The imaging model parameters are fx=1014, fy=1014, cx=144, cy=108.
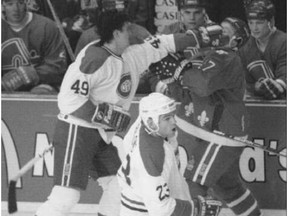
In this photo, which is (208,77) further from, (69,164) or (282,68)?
(69,164)

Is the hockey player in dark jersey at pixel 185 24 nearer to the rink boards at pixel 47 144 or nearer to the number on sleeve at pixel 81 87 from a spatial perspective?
the rink boards at pixel 47 144

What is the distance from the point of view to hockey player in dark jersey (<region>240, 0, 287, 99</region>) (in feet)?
16.8

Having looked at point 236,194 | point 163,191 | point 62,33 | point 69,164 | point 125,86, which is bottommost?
point 236,194

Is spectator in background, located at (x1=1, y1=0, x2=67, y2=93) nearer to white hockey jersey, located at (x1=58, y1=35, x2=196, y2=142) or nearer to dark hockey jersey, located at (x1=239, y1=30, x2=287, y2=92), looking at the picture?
white hockey jersey, located at (x1=58, y1=35, x2=196, y2=142)

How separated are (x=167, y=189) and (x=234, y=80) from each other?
0.87 meters

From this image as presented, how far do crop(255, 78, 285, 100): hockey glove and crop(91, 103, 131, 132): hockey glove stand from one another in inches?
31.9

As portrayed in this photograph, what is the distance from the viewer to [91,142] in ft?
15.8

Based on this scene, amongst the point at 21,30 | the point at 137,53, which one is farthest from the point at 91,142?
the point at 21,30

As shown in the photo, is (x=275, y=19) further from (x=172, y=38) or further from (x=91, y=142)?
(x=91, y=142)

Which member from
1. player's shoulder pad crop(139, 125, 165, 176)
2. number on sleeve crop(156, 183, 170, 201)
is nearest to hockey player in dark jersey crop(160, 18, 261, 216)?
player's shoulder pad crop(139, 125, 165, 176)

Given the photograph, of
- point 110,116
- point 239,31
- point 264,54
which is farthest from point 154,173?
point 264,54

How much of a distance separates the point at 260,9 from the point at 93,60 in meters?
0.97

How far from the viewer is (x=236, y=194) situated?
5.00 m

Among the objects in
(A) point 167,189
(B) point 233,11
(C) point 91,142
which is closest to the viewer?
(A) point 167,189
